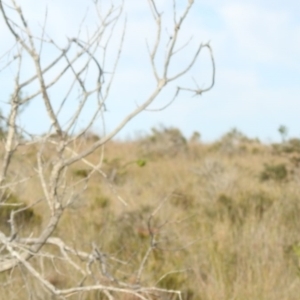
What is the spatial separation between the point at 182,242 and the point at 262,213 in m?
2.03

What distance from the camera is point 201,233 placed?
832 cm

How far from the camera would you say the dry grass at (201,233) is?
6.11 m

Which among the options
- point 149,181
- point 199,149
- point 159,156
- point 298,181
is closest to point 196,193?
point 298,181

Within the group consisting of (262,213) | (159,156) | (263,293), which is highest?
(159,156)

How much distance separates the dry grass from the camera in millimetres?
6113

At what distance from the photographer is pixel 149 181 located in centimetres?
1407

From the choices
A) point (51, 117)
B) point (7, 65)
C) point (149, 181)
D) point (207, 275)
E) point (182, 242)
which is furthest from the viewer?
point (149, 181)

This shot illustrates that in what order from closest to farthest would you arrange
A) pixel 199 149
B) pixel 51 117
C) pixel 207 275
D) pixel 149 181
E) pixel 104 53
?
pixel 51 117, pixel 104 53, pixel 207 275, pixel 149 181, pixel 199 149

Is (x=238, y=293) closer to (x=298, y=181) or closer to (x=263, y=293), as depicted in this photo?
(x=263, y=293)

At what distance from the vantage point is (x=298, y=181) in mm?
11555

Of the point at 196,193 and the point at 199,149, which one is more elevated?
the point at 199,149

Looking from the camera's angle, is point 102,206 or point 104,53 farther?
point 102,206

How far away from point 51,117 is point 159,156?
17688 mm

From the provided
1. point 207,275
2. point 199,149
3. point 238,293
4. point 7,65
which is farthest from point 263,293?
point 199,149
